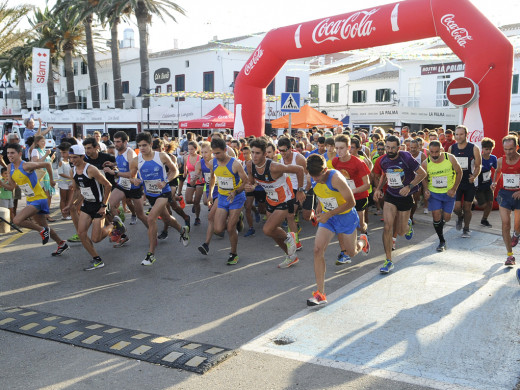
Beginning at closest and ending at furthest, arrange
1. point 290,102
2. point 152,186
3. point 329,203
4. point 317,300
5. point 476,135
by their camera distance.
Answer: point 317,300, point 329,203, point 152,186, point 476,135, point 290,102

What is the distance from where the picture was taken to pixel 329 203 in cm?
571

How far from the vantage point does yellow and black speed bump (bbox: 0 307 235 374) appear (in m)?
4.17

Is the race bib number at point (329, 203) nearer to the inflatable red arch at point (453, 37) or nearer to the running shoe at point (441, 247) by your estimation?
the running shoe at point (441, 247)

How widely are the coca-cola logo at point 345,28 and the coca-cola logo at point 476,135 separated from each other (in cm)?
330

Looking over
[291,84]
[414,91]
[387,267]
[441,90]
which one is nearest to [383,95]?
[414,91]

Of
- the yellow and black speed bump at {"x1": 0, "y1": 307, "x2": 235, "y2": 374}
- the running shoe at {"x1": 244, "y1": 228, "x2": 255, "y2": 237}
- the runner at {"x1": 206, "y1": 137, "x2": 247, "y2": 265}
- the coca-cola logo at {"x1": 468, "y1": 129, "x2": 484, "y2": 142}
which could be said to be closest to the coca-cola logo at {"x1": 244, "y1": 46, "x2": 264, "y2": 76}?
the coca-cola logo at {"x1": 468, "y1": 129, "x2": 484, "y2": 142}

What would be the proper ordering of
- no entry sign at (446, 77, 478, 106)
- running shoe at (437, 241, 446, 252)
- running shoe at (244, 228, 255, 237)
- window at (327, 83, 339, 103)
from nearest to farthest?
running shoe at (437, 241, 446, 252) → running shoe at (244, 228, 255, 237) → no entry sign at (446, 77, 478, 106) → window at (327, 83, 339, 103)

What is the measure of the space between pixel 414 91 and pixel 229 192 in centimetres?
3285

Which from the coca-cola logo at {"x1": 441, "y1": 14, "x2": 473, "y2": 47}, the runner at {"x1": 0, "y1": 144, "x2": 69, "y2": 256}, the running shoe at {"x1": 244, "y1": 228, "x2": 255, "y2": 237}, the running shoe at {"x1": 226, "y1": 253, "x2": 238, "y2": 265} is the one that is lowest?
the running shoe at {"x1": 244, "y1": 228, "x2": 255, "y2": 237}

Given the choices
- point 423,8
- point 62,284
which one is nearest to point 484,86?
point 423,8

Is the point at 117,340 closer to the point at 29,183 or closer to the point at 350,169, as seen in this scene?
the point at 350,169

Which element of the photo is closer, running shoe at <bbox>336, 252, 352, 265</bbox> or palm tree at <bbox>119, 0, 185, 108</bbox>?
running shoe at <bbox>336, 252, 352, 265</bbox>

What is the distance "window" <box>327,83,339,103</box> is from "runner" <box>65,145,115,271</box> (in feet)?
126

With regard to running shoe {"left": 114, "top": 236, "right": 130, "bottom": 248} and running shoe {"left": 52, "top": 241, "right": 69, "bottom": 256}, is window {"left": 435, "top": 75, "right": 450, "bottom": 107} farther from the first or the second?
running shoe {"left": 52, "top": 241, "right": 69, "bottom": 256}
